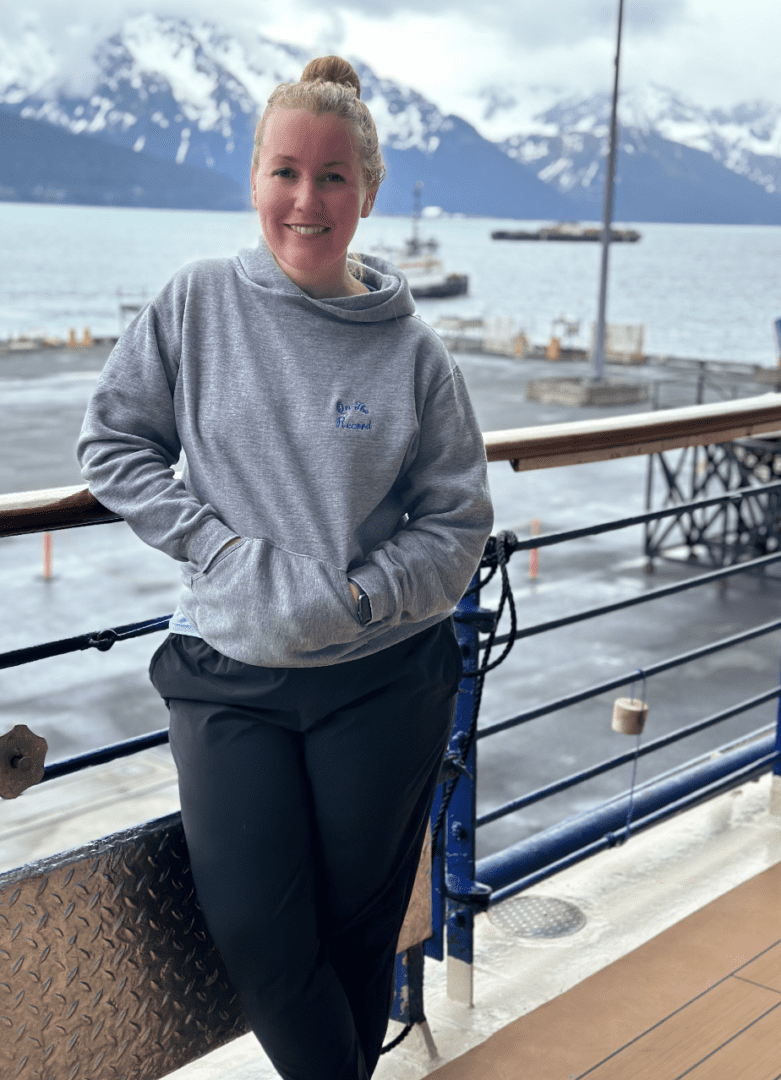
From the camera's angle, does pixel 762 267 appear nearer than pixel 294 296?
No

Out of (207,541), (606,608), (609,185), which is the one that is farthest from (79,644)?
(609,185)

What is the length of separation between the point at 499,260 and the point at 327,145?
16455 centimetres

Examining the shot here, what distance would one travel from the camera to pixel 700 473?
20188mm

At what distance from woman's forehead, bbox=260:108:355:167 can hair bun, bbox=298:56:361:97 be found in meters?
0.05

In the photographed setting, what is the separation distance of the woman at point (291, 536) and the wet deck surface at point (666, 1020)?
69 cm

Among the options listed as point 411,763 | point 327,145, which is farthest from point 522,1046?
point 327,145

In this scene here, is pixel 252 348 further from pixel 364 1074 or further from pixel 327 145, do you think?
pixel 364 1074

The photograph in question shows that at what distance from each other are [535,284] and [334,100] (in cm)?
12340

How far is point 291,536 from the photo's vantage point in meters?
1.30

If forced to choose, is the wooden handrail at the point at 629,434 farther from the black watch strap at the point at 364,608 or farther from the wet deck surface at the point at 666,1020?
the wet deck surface at the point at 666,1020

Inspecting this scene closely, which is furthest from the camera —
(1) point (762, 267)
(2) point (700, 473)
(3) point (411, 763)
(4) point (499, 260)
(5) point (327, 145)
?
(4) point (499, 260)

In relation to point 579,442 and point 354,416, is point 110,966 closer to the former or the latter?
point 354,416

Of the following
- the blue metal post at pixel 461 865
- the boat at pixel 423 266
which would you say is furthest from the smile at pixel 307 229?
the boat at pixel 423 266

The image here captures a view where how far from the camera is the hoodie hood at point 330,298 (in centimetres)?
131
